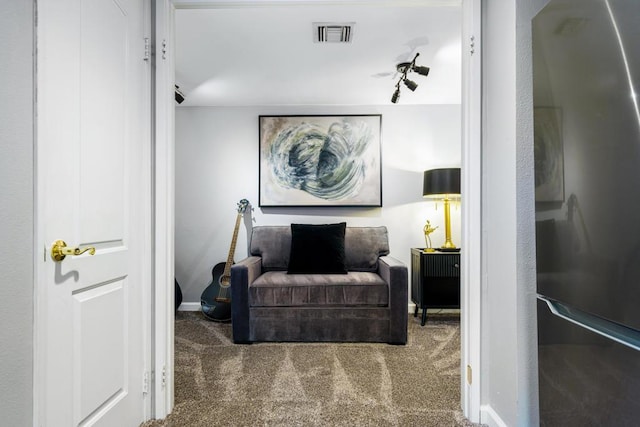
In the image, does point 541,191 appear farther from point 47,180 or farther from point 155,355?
point 155,355

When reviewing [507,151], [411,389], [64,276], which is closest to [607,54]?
[507,151]

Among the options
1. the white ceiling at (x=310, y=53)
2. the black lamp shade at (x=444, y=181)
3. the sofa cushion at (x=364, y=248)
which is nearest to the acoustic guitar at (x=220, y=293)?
the sofa cushion at (x=364, y=248)

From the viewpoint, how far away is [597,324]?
0.84m

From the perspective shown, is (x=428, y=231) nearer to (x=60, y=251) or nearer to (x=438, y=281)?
(x=438, y=281)

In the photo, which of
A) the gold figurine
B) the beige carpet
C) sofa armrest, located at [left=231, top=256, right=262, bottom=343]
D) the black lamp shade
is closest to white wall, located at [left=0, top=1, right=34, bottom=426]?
the beige carpet

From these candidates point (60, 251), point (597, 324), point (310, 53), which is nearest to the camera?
point (597, 324)

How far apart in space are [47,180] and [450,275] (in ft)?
10.0

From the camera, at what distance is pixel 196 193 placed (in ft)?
12.5

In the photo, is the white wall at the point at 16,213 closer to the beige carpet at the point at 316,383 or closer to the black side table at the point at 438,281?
the beige carpet at the point at 316,383

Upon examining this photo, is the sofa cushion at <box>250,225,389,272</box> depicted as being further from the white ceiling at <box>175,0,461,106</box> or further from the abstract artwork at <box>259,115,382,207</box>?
the white ceiling at <box>175,0,461,106</box>

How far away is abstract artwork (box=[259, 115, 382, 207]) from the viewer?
3.73 meters

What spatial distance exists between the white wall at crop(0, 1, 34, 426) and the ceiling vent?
1640 mm

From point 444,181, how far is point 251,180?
79.3 inches

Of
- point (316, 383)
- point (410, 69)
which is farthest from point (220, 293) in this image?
point (410, 69)
